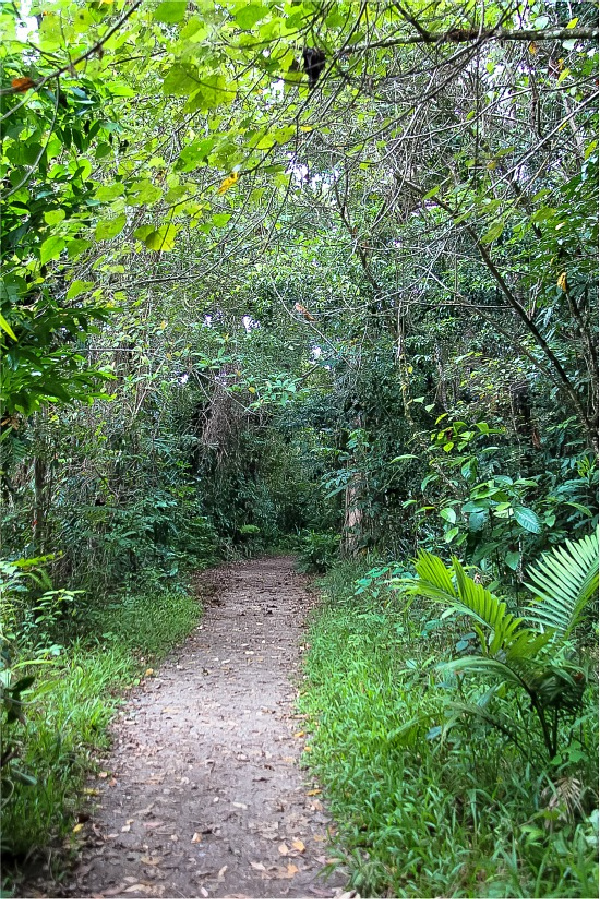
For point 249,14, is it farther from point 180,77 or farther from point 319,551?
point 319,551

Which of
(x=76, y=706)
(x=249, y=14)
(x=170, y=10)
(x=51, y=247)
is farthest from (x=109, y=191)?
(x=76, y=706)

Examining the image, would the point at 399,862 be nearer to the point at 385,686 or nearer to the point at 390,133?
the point at 385,686

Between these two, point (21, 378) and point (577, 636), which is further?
point (577, 636)

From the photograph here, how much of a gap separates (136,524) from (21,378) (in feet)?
17.8

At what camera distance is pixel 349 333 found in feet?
28.2

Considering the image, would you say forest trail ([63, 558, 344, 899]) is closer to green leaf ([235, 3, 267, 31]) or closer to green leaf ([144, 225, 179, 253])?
green leaf ([144, 225, 179, 253])

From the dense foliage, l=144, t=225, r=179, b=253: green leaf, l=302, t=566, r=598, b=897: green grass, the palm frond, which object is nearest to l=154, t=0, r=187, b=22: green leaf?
the dense foliage

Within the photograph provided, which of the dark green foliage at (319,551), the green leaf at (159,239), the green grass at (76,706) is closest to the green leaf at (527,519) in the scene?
the green leaf at (159,239)

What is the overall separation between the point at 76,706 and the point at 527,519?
3.57m

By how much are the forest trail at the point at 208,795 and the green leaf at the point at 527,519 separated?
7.32 feet

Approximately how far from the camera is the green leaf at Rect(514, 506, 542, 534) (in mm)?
4012

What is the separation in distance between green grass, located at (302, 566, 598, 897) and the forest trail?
0.78 ft

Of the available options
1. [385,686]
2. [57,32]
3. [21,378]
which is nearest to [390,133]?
[57,32]

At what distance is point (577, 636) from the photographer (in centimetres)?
411
